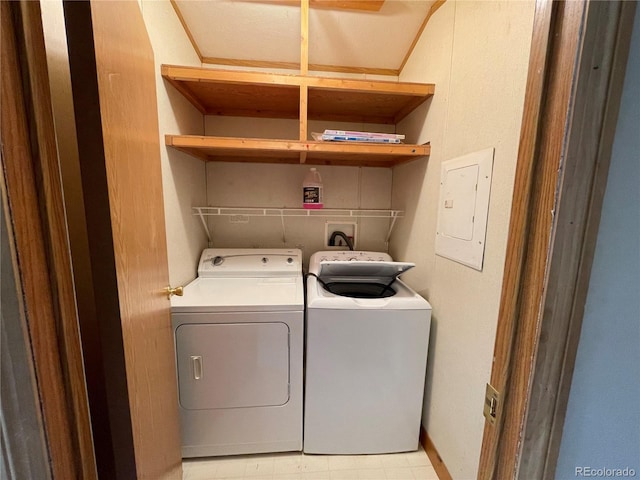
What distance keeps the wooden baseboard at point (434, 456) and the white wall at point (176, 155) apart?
6.18 feet

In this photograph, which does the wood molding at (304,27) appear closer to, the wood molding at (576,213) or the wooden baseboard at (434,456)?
the wood molding at (576,213)

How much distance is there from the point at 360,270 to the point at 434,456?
3.90ft

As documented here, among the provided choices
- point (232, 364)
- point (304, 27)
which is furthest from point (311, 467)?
point (304, 27)

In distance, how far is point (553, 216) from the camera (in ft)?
1.51

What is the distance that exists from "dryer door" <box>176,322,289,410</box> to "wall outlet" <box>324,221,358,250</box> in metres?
1.08

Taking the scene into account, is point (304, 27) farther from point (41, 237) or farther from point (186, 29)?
point (41, 237)

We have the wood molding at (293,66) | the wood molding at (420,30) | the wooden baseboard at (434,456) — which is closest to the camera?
the wooden baseboard at (434,456)

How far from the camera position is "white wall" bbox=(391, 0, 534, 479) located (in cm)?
106

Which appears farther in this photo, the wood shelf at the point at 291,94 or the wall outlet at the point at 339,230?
the wall outlet at the point at 339,230

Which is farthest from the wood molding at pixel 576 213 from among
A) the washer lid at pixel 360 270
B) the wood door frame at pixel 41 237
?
the washer lid at pixel 360 270

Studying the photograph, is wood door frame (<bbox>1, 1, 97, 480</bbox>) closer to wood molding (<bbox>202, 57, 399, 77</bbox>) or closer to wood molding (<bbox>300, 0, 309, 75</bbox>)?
wood molding (<bbox>300, 0, 309, 75</bbox>)

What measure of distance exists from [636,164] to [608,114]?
0.36 ft

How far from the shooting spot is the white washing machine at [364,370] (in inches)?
60.2

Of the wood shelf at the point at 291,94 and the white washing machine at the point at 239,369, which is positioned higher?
the wood shelf at the point at 291,94
